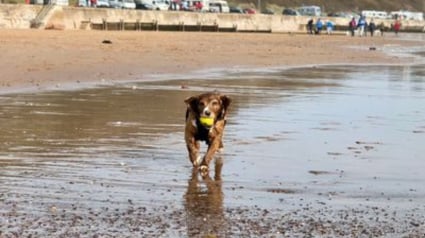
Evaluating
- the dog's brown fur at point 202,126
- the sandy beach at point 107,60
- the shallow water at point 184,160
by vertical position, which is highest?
the dog's brown fur at point 202,126

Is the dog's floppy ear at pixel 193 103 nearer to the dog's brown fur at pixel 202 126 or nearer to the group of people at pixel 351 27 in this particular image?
the dog's brown fur at pixel 202 126

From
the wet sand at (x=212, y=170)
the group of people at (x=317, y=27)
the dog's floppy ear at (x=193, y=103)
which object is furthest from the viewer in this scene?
the group of people at (x=317, y=27)

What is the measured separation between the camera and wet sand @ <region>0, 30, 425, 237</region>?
5.98 meters

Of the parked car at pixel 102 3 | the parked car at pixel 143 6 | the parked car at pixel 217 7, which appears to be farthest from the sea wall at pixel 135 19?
the parked car at pixel 217 7

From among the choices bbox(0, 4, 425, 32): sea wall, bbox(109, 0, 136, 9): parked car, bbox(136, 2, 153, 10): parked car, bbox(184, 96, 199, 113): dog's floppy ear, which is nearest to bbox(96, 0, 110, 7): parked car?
bbox(109, 0, 136, 9): parked car

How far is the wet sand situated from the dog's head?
0.52m

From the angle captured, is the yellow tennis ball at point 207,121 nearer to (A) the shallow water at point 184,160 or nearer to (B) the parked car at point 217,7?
(A) the shallow water at point 184,160

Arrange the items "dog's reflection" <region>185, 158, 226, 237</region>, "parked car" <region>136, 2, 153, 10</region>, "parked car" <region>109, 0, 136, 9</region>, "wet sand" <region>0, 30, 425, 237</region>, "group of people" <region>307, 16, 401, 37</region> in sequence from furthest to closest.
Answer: "group of people" <region>307, 16, 401, 37</region> < "parked car" <region>136, 2, 153, 10</region> < "parked car" <region>109, 0, 136, 9</region> < "wet sand" <region>0, 30, 425, 237</region> < "dog's reflection" <region>185, 158, 226, 237</region>

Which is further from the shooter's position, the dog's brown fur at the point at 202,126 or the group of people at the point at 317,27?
the group of people at the point at 317,27

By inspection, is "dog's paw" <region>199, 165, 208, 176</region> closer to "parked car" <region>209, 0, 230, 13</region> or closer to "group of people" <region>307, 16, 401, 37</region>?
"group of people" <region>307, 16, 401, 37</region>

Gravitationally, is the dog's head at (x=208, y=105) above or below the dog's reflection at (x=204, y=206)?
above

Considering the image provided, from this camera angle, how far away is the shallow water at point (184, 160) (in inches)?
252

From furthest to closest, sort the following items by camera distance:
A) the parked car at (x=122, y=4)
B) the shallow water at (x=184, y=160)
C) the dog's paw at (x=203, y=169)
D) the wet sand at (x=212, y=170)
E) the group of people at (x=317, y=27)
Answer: the group of people at (x=317, y=27) < the parked car at (x=122, y=4) < the dog's paw at (x=203, y=169) < the shallow water at (x=184, y=160) < the wet sand at (x=212, y=170)

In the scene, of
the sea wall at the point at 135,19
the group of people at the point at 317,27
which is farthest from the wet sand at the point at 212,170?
the group of people at the point at 317,27
